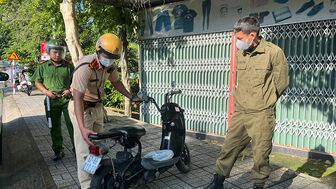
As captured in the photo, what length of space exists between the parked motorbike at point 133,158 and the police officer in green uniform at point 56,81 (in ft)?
5.45

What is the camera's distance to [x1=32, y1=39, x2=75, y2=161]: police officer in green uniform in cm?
425

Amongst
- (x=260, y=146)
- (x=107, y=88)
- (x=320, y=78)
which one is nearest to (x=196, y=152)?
(x=260, y=146)

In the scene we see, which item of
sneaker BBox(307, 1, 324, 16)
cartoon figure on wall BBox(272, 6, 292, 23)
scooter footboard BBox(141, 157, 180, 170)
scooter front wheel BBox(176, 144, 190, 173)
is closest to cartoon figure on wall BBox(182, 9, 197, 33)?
cartoon figure on wall BBox(272, 6, 292, 23)

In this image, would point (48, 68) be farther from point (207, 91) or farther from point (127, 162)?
point (207, 91)

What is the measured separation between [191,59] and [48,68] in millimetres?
3252

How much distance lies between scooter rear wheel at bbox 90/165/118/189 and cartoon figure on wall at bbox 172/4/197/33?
4336 mm

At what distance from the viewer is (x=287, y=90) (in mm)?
5070

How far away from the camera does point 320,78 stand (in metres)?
4.73

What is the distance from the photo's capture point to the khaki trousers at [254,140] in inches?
111

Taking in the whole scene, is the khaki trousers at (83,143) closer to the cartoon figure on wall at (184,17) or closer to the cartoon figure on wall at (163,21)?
the cartoon figure on wall at (184,17)

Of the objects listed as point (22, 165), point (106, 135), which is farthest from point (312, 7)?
point (22, 165)

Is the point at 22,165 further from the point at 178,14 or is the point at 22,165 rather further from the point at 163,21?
the point at 178,14

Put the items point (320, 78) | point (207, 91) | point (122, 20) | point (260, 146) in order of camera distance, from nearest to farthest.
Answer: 1. point (260, 146)
2. point (320, 78)
3. point (207, 91)
4. point (122, 20)

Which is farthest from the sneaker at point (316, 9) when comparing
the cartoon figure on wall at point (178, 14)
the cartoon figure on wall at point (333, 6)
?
the cartoon figure on wall at point (178, 14)
